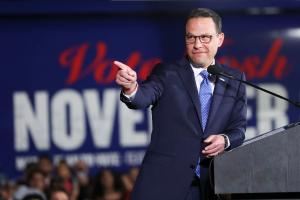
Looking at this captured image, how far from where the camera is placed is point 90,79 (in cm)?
1029

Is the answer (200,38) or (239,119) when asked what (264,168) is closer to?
(239,119)

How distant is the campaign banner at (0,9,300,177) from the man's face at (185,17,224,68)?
22.8 ft

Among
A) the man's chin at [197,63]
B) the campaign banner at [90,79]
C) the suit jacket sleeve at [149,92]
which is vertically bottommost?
the campaign banner at [90,79]

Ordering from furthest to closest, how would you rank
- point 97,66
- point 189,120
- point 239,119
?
point 97,66 < point 239,119 < point 189,120

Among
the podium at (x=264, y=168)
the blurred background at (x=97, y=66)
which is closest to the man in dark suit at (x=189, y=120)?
the podium at (x=264, y=168)

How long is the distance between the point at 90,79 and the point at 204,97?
7.21 metres

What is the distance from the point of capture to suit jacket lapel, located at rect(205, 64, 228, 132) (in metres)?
3.10

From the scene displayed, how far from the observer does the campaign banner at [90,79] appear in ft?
33.1

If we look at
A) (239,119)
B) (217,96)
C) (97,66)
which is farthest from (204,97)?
(97,66)

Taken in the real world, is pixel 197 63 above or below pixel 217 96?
above

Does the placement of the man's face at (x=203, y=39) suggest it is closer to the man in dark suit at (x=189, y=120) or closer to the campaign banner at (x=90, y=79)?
the man in dark suit at (x=189, y=120)

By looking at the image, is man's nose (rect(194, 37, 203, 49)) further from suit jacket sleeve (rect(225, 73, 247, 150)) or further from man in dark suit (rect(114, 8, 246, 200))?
suit jacket sleeve (rect(225, 73, 247, 150))

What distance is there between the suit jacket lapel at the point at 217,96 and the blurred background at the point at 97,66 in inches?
264

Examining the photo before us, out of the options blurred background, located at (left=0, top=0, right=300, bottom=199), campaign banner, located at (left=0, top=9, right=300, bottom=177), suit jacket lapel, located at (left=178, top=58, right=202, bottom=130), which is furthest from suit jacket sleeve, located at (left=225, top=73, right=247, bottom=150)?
campaign banner, located at (left=0, top=9, right=300, bottom=177)
